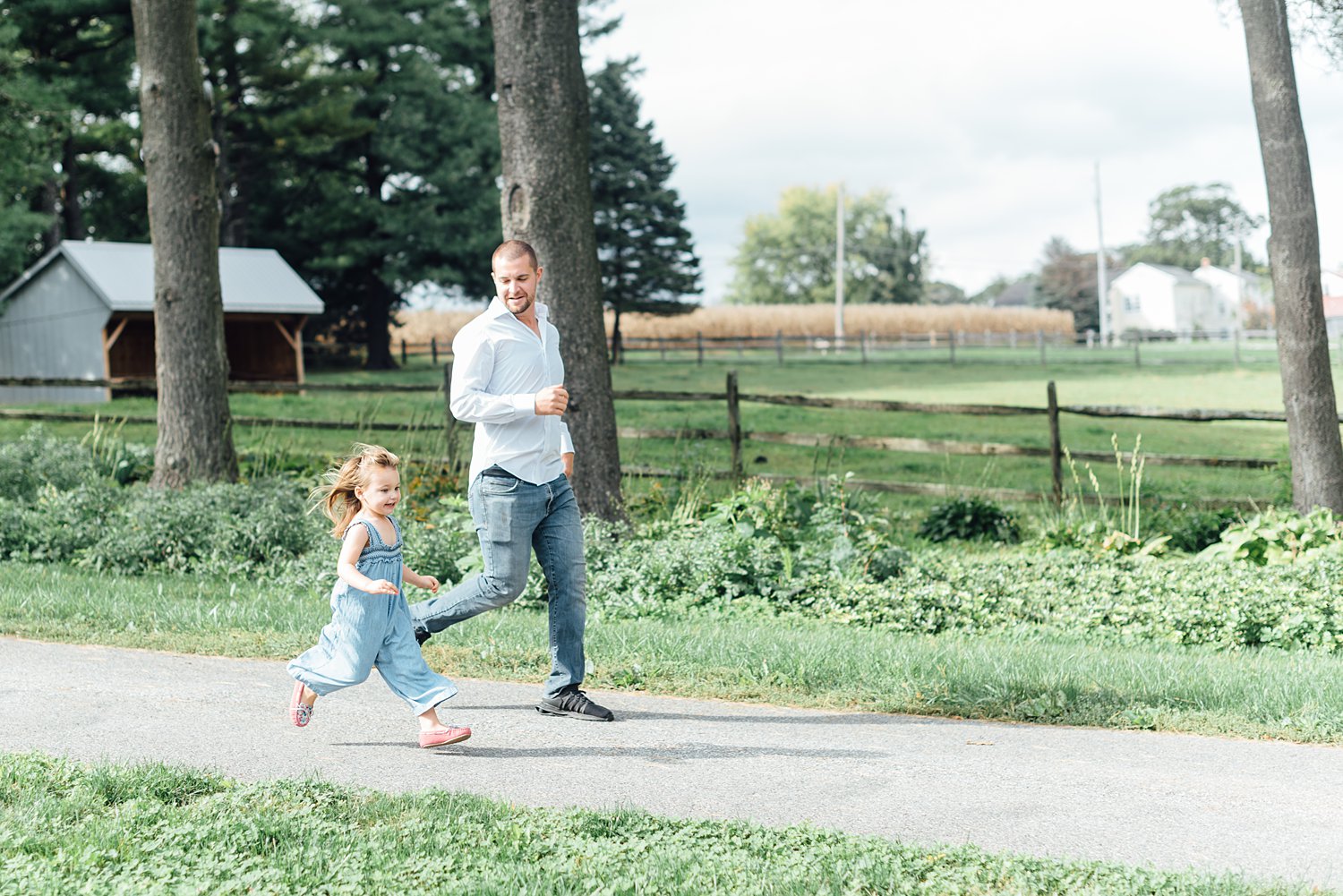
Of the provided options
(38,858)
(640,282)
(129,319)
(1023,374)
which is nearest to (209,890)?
(38,858)

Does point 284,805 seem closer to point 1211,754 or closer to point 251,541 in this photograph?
point 1211,754

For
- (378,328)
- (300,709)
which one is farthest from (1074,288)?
(300,709)

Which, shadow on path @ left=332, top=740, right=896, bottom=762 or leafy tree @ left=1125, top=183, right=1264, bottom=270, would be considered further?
leafy tree @ left=1125, top=183, right=1264, bottom=270

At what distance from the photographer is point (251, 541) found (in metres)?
9.47

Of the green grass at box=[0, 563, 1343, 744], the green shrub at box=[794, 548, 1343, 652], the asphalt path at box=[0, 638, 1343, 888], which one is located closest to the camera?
the asphalt path at box=[0, 638, 1343, 888]

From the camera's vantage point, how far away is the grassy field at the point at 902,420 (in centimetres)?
1412

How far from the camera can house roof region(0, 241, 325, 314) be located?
3078 centimetres

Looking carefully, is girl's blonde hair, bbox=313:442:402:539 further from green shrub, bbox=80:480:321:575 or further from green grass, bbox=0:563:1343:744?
green shrub, bbox=80:480:321:575

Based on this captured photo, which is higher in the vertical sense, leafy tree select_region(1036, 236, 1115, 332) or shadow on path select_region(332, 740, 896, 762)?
leafy tree select_region(1036, 236, 1115, 332)

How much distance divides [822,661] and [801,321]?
6469 centimetres

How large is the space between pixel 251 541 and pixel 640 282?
3931 centimetres

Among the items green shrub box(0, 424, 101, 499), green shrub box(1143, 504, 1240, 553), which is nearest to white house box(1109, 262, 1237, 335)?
green shrub box(1143, 504, 1240, 553)

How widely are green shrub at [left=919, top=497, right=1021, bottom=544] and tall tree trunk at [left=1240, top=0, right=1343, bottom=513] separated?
101 inches

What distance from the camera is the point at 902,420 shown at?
23.8m
